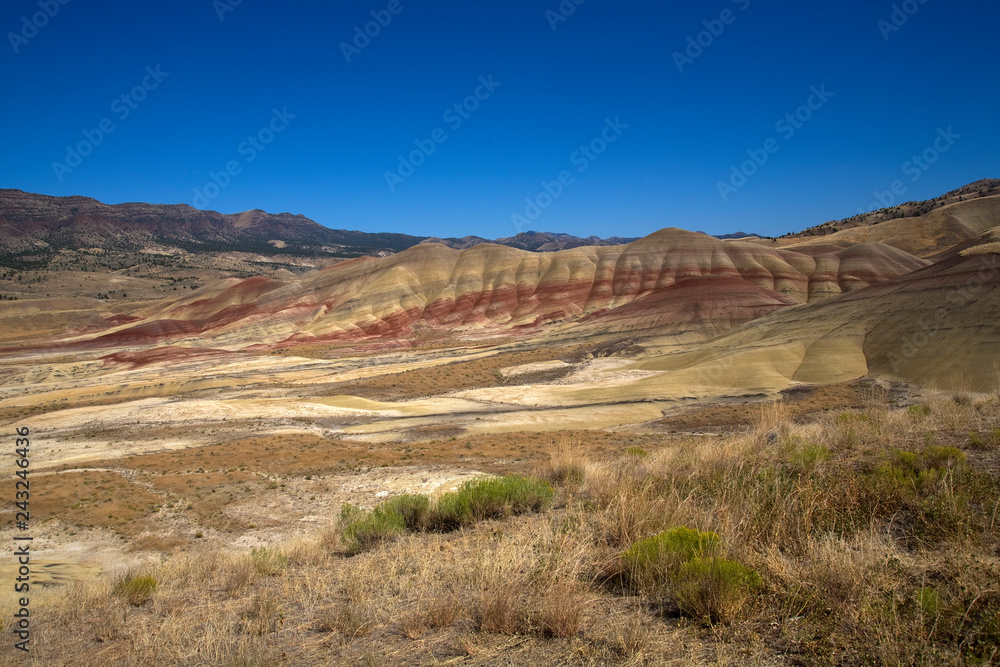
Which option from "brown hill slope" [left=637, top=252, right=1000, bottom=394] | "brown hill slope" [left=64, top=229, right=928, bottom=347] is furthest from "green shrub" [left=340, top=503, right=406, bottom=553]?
"brown hill slope" [left=64, top=229, right=928, bottom=347]

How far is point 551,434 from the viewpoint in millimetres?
24828

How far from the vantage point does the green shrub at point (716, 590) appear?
3.89 meters

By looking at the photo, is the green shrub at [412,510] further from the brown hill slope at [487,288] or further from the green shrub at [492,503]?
the brown hill slope at [487,288]

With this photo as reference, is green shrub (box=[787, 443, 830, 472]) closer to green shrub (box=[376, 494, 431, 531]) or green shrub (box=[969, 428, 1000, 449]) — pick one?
green shrub (box=[969, 428, 1000, 449])

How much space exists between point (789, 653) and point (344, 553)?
5.85 metres

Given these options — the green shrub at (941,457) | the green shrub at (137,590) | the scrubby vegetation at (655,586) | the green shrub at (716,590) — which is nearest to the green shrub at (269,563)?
the scrubby vegetation at (655,586)

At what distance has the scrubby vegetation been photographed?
3588 mm

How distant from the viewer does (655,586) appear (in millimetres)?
4484

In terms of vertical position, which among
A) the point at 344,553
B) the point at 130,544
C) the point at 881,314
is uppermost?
the point at 881,314

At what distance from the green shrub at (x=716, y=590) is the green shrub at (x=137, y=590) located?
6.10m

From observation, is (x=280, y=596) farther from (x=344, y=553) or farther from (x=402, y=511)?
(x=402, y=511)

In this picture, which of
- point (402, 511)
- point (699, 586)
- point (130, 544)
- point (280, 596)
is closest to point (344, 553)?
point (402, 511)

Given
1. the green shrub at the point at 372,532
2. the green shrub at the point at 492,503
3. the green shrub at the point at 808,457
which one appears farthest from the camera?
the green shrub at the point at 492,503

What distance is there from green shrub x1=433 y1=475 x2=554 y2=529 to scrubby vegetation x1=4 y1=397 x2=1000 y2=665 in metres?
0.50
